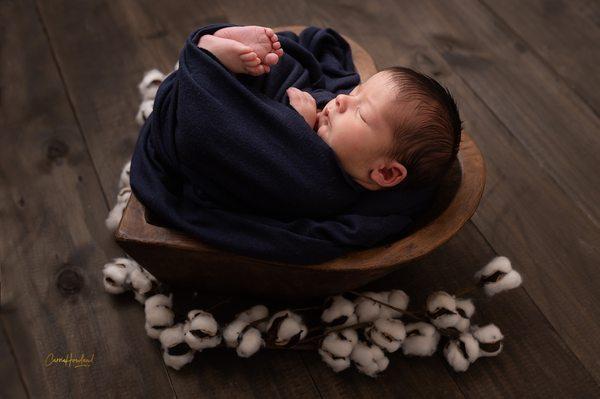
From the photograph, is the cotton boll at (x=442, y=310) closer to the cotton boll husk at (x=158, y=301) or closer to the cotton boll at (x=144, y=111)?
the cotton boll husk at (x=158, y=301)

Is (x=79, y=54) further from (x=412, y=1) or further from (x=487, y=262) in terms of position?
(x=487, y=262)

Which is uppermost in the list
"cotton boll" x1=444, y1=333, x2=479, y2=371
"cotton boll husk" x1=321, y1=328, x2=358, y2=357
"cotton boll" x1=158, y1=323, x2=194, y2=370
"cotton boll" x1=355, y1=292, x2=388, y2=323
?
"cotton boll" x1=444, y1=333, x2=479, y2=371

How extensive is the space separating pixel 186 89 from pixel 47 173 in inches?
19.8

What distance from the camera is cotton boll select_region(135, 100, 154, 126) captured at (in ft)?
3.78

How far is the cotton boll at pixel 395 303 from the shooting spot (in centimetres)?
97

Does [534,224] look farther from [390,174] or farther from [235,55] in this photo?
[235,55]

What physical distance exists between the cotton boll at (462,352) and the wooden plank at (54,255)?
0.49 meters

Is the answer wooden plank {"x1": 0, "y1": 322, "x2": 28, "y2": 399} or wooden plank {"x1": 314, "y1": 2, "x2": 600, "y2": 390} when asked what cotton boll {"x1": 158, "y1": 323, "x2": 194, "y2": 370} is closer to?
wooden plank {"x1": 0, "y1": 322, "x2": 28, "y2": 399}

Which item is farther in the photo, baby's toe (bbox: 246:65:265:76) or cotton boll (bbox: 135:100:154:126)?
cotton boll (bbox: 135:100:154:126)

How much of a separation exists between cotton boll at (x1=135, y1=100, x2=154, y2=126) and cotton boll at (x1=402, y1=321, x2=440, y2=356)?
0.68 meters

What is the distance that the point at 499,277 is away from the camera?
0.97 metres

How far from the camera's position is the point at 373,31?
1.43 meters

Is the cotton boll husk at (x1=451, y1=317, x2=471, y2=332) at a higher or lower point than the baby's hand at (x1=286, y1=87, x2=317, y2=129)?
lower

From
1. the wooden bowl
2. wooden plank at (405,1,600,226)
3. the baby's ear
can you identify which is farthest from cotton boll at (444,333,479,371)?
wooden plank at (405,1,600,226)
